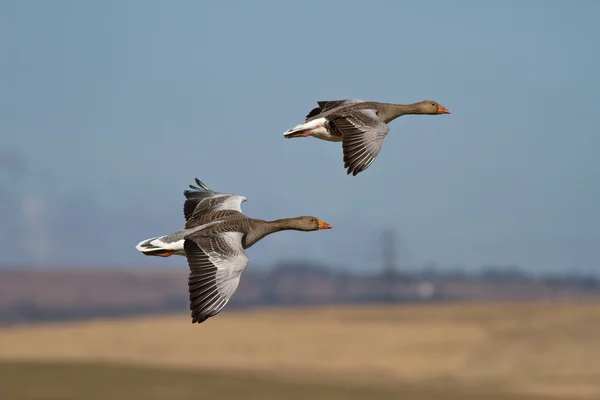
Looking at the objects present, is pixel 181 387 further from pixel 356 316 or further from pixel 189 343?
pixel 356 316

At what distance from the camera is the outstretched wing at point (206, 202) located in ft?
69.4

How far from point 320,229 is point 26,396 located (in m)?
49.0

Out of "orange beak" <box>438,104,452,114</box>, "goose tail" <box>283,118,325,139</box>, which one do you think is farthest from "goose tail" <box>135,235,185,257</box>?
"orange beak" <box>438,104,452,114</box>

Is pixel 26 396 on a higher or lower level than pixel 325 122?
lower

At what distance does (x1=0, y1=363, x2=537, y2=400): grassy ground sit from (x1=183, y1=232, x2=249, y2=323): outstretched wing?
5113cm

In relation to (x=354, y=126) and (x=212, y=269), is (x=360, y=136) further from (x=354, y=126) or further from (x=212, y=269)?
(x=212, y=269)

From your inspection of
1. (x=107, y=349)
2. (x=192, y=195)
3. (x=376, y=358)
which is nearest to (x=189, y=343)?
(x=107, y=349)

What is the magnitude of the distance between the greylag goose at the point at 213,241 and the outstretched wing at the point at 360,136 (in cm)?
201

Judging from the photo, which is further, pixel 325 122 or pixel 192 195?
pixel 192 195

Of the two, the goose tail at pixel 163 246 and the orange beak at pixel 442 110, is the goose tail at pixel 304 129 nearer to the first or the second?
the goose tail at pixel 163 246

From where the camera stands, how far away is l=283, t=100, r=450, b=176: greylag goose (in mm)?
17641

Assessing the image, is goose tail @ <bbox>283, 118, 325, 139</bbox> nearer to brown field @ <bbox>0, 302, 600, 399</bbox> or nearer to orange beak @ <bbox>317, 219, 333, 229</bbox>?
orange beak @ <bbox>317, 219, 333, 229</bbox>

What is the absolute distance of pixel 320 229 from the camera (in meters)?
20.7

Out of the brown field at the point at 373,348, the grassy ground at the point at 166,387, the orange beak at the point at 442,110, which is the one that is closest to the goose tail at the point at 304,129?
the orange beak at the point at 442,110
